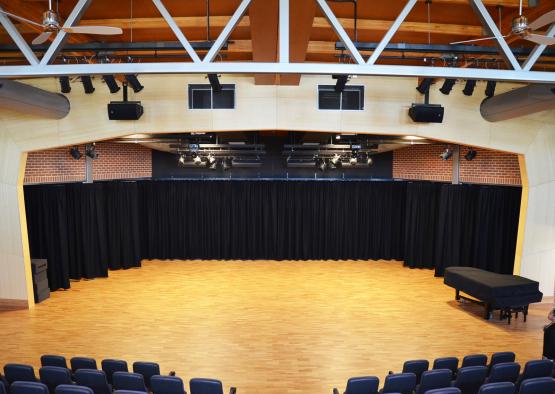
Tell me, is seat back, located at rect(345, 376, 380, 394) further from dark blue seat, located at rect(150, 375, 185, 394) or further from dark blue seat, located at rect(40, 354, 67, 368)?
dark blue seat, located at rect(40, 354, 67, 368)

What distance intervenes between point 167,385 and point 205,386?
1.60 feet

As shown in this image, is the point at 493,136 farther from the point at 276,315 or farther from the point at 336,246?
the point at 336,246

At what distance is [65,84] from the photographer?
9.47 meters

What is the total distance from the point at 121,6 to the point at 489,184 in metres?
11.4

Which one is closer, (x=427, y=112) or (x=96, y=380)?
(x=96, y=380)

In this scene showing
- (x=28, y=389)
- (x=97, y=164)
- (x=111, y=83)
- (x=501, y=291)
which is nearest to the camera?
(x=28, y=389)

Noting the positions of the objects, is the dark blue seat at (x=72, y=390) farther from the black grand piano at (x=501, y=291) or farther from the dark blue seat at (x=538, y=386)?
the black grand piano at (x=501, y=291)

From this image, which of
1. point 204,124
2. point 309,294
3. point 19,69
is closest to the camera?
point 19,69

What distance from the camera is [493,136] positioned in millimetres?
10141

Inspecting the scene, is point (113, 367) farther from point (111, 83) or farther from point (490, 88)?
point (490, 88)

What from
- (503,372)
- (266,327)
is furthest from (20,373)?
(503,372)

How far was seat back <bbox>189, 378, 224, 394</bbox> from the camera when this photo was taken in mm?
5109

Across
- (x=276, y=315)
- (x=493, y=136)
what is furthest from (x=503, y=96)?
(x=276, y=315)

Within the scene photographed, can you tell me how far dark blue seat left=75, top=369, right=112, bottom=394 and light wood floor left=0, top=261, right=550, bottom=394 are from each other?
199 cm
